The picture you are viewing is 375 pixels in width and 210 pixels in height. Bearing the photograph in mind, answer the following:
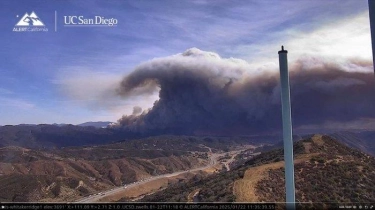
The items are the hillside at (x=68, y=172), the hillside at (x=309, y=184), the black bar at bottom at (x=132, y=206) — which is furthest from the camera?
the hillside at (x=68, y=172)

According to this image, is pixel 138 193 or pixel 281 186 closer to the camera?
pixel 281 186

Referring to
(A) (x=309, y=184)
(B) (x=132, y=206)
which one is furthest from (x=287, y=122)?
(A) (x=309, y=184)

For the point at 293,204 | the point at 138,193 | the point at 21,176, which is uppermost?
the point at 293,204

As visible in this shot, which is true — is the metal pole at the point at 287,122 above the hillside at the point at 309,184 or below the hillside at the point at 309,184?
above

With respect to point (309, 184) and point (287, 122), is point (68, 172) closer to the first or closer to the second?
point (309, 184)

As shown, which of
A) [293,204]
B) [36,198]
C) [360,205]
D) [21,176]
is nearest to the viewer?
[360,205]

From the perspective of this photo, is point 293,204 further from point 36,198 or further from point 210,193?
point 36,198

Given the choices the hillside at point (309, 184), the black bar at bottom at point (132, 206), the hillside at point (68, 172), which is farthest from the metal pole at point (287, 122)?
the hillside at point (68, 172)

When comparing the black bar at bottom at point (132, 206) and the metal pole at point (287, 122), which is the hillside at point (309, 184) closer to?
the metal pole at point (287, 122)

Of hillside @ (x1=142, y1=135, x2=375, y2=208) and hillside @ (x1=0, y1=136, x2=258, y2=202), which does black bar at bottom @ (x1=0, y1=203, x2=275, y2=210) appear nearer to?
hillside @ (x1=142, y1=135, x2=375, y2=208)

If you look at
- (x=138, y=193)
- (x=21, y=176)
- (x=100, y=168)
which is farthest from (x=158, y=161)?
(x=21, y=176)

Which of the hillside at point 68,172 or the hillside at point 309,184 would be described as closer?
the hillside at point 309,184
